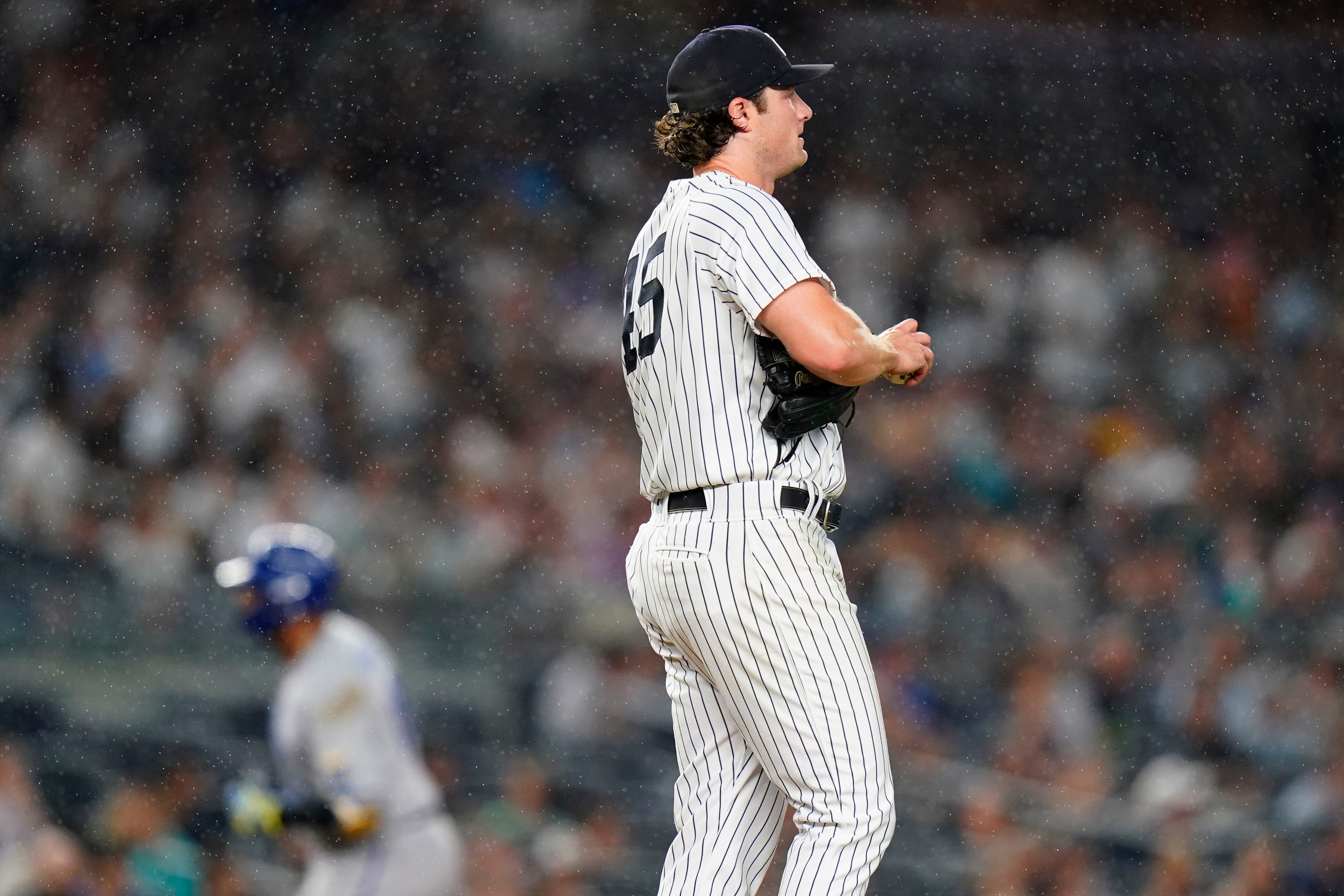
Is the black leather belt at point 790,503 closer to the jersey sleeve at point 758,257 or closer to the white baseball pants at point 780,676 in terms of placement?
the white baseball pants at point 780,676

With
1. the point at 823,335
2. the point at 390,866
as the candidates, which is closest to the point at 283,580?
the point at 390,866

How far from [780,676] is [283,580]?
1.94 meters

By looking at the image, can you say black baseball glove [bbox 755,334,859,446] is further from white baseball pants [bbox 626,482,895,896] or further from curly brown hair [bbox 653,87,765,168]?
curly brown hair [bbox 653,87,765,168]

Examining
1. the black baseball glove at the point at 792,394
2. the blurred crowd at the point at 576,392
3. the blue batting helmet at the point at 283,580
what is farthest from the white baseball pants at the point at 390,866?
the black baseball glove at the point at 792,394

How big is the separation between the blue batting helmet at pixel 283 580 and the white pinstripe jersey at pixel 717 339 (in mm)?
1757

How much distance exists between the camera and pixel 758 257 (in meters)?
1.70

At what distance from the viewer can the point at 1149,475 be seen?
5594mm

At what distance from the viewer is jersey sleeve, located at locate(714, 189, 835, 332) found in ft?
5.53

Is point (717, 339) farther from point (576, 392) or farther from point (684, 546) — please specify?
point (576, 392)

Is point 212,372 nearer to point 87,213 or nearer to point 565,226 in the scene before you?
point 87,213

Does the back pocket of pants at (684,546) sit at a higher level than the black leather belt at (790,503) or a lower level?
lower

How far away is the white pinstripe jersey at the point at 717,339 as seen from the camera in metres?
1.71

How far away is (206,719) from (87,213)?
7.13 feet

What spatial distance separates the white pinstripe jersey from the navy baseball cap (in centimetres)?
10
